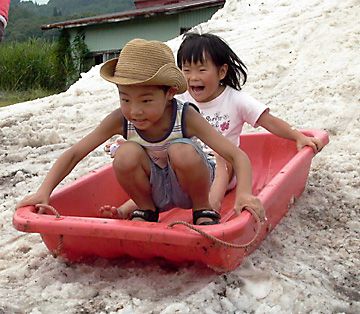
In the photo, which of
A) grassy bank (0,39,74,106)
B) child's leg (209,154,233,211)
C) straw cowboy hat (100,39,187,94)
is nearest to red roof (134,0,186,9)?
grassy bank (0,39,74,106)

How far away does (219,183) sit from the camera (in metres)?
3.23

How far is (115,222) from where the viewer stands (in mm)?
2379

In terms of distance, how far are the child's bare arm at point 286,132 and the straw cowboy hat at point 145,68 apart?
2.98 ft

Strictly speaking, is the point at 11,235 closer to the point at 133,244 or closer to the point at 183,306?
the point at 133,244

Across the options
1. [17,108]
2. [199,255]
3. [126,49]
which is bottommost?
[17,108]

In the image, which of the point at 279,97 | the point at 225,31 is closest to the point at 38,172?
the point at 279,97

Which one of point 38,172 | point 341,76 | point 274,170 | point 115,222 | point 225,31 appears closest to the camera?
point 115,222

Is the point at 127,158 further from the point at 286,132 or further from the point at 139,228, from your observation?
the point at 286,132

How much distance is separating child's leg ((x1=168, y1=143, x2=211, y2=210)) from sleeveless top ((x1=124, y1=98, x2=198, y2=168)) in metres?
0.09

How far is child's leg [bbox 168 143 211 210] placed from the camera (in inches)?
101

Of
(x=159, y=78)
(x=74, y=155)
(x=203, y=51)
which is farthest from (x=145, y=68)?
(x=203, y=51)

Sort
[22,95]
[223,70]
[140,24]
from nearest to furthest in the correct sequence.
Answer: [223,70] < [140,24] < [22,95]

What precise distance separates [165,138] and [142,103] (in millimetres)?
198

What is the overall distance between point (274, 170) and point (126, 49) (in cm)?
144
